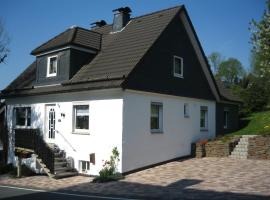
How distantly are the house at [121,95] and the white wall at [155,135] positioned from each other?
0.15 ft

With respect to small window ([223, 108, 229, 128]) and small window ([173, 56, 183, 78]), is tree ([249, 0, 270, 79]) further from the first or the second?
small window ([223, 108, 229, 128])

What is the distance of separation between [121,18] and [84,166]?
9.85 metres

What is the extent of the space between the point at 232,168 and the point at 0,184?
10372mm

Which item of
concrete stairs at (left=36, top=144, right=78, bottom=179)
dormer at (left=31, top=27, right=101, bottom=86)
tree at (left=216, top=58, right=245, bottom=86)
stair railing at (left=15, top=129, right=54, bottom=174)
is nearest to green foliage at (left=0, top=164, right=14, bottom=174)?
stair railing at (left=15, top=129, right=54, bottom=174)

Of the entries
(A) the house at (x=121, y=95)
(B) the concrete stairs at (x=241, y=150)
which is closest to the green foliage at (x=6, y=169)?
(A) the house at (x=121, y=95)

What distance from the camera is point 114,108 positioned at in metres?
16.5

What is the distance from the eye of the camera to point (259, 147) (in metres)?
18.6

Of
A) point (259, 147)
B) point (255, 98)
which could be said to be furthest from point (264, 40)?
point (255, 98)

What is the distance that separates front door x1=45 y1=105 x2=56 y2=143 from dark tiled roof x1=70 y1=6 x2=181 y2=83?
2422 millimetres

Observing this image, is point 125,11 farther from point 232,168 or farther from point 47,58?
point 232,168

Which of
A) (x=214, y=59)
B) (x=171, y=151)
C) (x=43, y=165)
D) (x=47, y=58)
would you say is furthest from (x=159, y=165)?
(x=214, y=59)

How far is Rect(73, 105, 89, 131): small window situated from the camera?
17938 mm

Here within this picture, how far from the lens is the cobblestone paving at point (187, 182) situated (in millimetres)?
11727

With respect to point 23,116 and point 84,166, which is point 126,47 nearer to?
point 84,166
